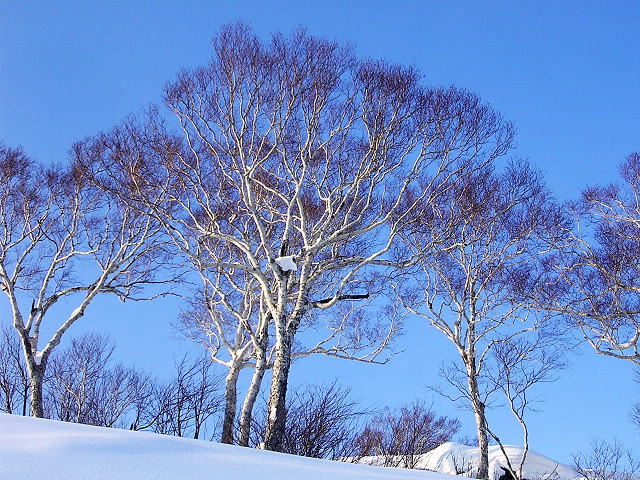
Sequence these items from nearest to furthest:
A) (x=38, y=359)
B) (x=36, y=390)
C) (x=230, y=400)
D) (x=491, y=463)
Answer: (x=230, y=400), (x=36, y=390), (x=38, y=359), (x=491, y=463)

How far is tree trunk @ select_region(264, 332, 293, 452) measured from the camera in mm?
8711

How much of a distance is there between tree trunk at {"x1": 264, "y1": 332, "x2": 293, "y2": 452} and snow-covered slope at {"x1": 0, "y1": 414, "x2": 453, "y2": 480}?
475cm

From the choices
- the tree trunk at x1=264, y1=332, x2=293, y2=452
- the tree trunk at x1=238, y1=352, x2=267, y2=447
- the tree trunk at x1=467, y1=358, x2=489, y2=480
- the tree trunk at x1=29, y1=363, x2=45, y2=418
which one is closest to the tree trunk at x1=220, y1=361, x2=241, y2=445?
the tree trunk at x1=238, y1=352, x2=267, y2=447

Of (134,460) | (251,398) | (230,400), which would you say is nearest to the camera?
(134,460)

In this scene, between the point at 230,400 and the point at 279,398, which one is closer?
the point at 279,398

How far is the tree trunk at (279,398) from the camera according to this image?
8711 millimetres

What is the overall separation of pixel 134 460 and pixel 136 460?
12mm

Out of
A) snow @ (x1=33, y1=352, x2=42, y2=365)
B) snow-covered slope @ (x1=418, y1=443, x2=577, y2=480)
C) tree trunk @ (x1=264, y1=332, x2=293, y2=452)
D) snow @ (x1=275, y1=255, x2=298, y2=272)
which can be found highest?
snow @ (x1=275, y1=255, x2=298, y2=272)

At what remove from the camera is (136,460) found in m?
3.36

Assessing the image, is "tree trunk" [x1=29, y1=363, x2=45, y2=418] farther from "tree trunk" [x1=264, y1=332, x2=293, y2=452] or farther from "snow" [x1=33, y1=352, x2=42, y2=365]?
"tree trunk" [x1=264, y1=332, x2=293, y2=452]

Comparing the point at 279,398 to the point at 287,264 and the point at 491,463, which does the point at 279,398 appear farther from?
the point at 491,463

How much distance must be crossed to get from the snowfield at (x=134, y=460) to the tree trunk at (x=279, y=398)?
4.75 metres

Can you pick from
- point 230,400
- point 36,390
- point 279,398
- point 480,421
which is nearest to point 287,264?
point 279,398

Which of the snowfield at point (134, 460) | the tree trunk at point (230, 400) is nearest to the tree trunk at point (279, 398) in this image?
the tree trunk at point (230, 400)
